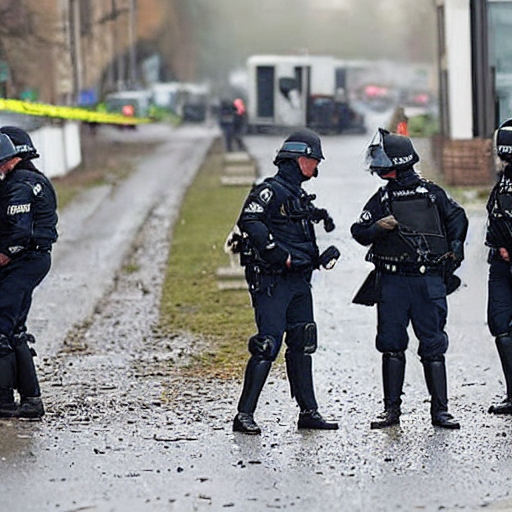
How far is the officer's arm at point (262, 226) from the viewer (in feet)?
26.9

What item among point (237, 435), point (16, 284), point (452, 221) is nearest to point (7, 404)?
point (16, 284)

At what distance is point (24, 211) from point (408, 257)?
7.39ft

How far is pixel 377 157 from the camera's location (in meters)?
8.49

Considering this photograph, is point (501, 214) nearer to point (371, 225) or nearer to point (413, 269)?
point (413, 269)

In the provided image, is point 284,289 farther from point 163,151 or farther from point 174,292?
point 163,151

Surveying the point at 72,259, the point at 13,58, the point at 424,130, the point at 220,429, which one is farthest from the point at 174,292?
the point at 13,58

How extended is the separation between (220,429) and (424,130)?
15.0 metres

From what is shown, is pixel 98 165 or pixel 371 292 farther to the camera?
pixel 98 165

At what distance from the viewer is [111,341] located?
12195 millimetres

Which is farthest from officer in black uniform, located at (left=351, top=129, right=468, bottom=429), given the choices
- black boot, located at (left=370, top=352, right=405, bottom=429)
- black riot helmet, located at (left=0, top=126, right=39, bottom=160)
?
black riot helmet, located at (left=0, top=126, right=39, bottom=160)

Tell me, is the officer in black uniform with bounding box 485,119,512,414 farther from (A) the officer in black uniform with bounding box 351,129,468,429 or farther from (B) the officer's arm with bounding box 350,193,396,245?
(B) the officer's arm with bounding box 350,193,396,245

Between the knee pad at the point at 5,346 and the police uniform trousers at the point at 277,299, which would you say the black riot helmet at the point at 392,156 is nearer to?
the police uniform trousers at the point at 277,299

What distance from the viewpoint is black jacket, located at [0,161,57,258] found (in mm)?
8586

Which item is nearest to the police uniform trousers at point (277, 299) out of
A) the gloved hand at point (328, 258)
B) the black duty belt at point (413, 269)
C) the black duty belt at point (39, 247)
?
the gloved hand at point (328, 258)
